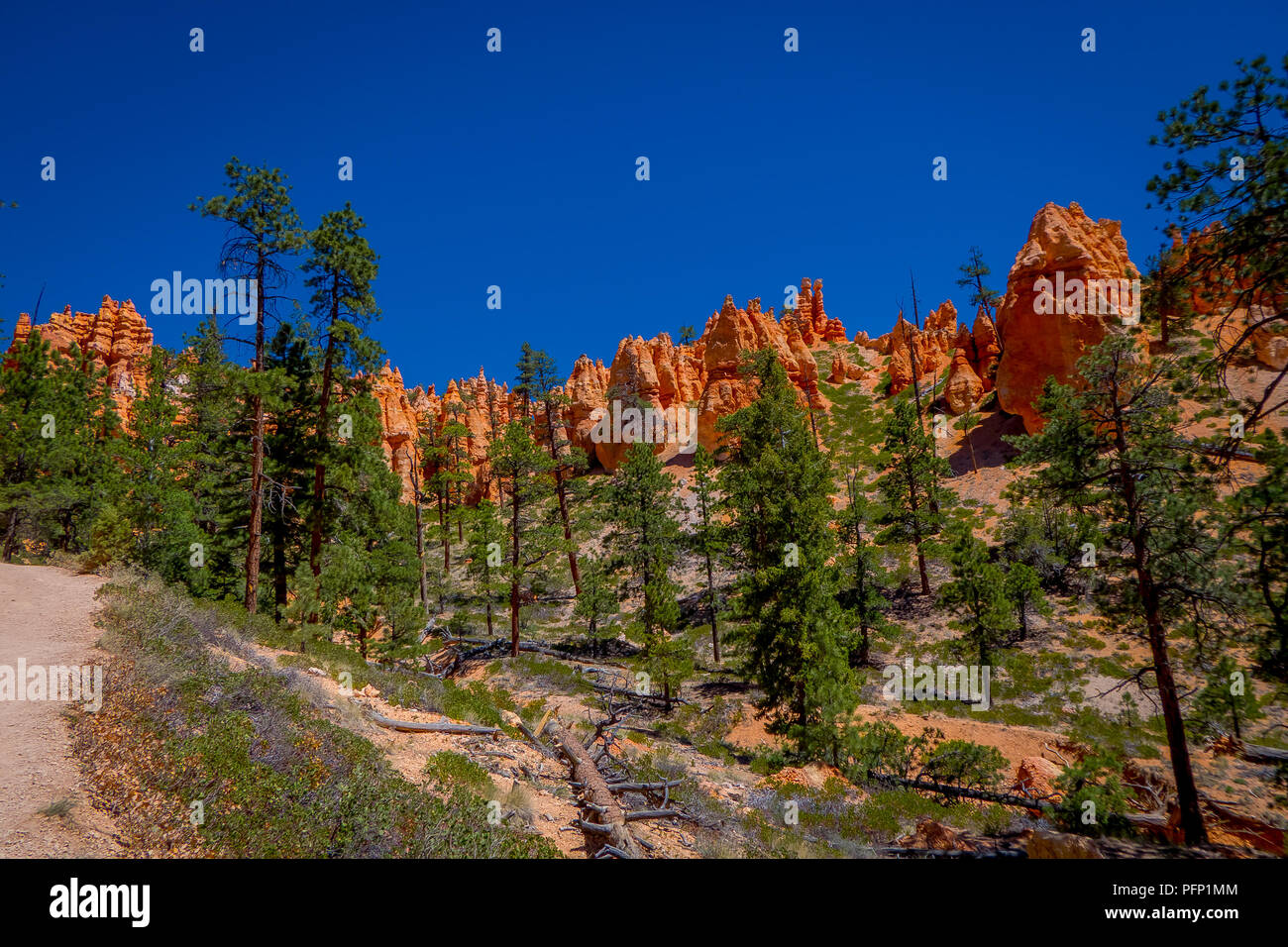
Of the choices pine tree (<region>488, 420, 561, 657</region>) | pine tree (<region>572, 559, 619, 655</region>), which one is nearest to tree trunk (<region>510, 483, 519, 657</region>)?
pine tree (<region>488, 420, 561, 657</region>)

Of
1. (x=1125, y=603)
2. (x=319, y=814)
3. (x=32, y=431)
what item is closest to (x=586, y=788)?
(x=319, y=814)

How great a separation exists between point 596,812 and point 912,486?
2497cm

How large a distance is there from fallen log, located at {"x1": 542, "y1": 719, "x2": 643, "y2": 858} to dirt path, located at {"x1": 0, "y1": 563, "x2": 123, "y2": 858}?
5290mm

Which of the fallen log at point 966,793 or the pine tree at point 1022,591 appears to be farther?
the pine tree at point 1022,591

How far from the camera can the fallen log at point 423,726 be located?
33.6ft

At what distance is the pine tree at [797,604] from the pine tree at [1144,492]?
5697 mm

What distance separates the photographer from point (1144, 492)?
10.6 meters

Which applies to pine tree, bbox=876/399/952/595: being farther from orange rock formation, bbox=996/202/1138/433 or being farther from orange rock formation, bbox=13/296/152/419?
orange rock formation, bbox=13/296/152/419

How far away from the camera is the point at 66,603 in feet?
37.8

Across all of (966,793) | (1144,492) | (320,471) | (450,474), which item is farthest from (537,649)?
(1144,492)

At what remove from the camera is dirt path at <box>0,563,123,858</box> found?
4.68 m

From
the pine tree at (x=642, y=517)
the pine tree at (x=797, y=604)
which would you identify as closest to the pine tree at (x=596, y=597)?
the pine tree at (x=642, y=517)

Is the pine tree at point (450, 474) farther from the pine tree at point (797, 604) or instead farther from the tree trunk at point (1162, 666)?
the tree trunk at point (1162, 666)
